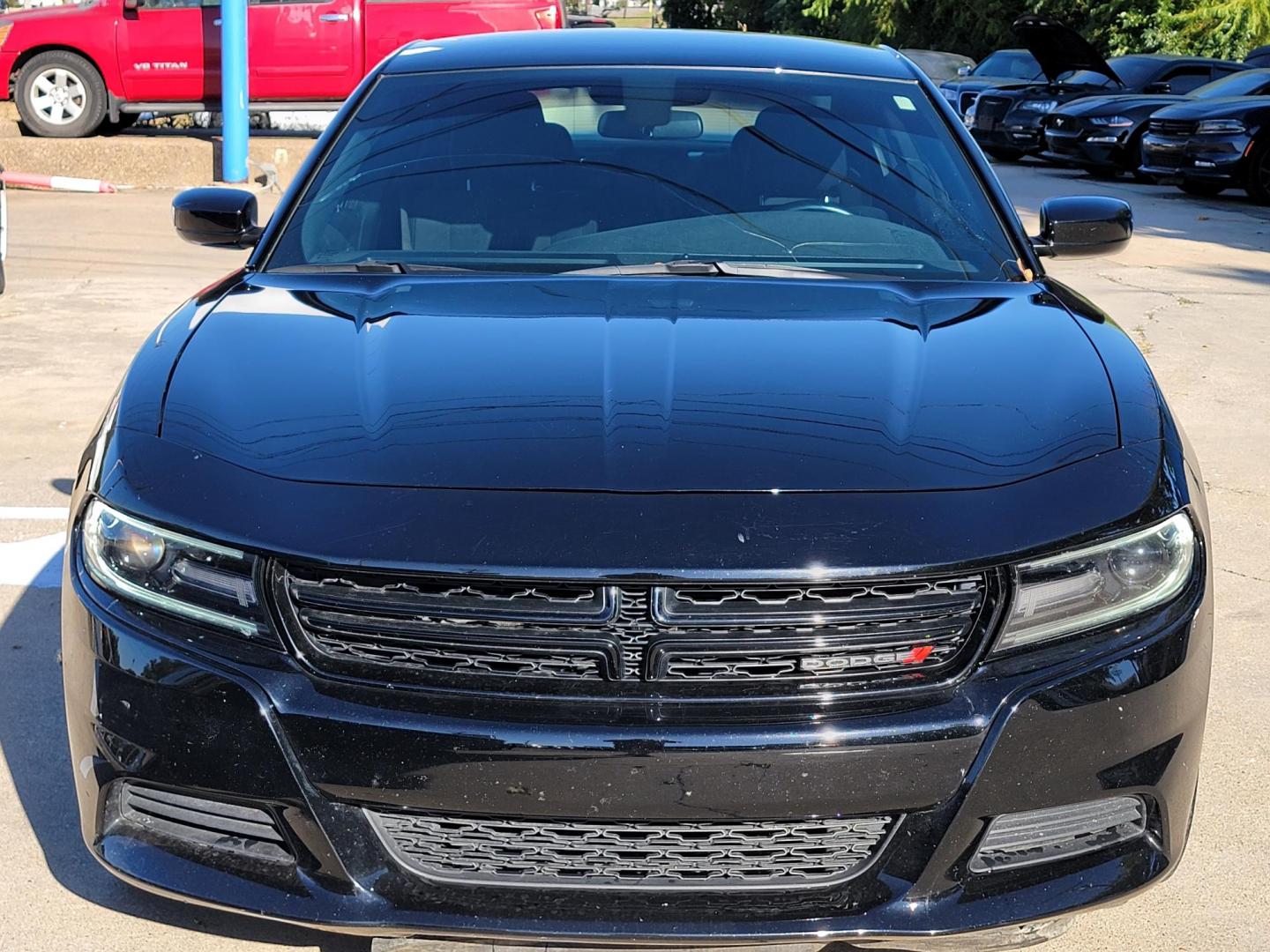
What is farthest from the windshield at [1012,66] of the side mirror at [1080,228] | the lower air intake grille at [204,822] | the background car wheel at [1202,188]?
the lower air intake grille at [204,822]

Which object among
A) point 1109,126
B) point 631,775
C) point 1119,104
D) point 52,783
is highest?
point 631,775

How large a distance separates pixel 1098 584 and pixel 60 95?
15.0 meters

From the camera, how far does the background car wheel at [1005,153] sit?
840 inches

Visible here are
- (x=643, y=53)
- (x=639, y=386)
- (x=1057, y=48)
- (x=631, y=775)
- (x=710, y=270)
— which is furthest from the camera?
(x=1057, y=48)

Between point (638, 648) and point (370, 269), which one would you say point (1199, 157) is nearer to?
point (370, 269)

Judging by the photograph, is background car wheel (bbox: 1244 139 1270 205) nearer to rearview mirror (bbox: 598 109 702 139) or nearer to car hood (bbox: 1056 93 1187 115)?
car hood (bbox: 1056 93 1187 115)

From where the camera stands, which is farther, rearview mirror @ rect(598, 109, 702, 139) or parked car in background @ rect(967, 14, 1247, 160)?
→ parked car in background @ rect(967, 14, 1247, 160)

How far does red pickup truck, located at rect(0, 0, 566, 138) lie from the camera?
49.4ft

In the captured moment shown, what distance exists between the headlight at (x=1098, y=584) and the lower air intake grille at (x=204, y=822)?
109cm

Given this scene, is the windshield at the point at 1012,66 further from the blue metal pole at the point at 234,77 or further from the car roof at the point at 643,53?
the car roof at the point at 643,53

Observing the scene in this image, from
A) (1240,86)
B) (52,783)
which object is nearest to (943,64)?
(1240,86)

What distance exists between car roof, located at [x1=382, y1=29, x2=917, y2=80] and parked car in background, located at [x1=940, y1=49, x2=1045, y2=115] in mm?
19282

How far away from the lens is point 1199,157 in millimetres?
15969

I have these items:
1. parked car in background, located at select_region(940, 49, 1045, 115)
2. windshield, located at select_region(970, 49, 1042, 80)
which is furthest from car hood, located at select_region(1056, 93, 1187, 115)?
windshield, located at select_region(970, 49, 1042, 80)
